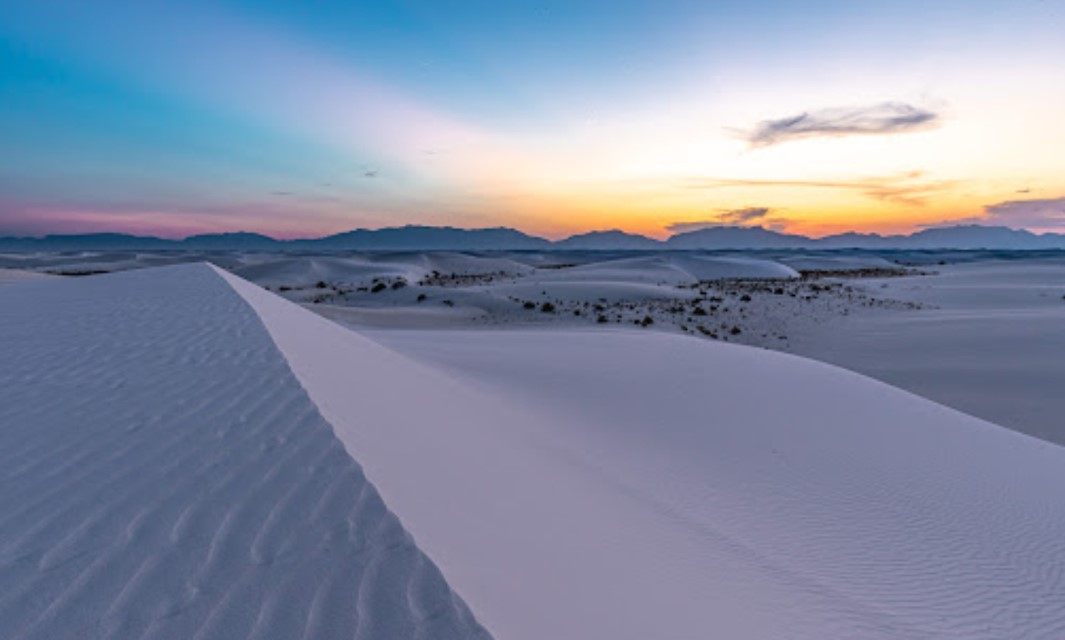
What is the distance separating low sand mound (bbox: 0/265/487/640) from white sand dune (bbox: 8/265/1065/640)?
0.01 meters

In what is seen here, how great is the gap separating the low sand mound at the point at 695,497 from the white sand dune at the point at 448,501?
0.10 ft

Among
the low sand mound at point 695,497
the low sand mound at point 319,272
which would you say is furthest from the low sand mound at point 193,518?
the low sand mound at point 319,272

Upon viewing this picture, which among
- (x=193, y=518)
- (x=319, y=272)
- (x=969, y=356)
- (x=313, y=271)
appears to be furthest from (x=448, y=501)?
(x=319, y=272)

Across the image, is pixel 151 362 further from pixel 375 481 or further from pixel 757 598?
pixel 757 598

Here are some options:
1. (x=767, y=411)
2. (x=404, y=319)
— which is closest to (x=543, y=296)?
(x=404, y=319)

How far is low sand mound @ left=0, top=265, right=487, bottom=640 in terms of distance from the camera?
2.35 metres

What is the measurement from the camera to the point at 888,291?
35.8m

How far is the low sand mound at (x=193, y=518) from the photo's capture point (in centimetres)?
235

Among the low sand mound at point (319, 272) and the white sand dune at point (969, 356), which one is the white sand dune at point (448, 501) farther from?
the low sand mound at point (319, 272)

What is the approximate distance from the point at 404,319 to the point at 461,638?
2139 cm

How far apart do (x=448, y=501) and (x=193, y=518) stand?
1.33 m

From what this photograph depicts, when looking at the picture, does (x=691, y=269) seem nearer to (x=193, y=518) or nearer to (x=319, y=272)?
(x=319, y=272)

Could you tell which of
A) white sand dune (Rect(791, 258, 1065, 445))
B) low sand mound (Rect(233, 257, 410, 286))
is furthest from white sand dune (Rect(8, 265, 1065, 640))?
low sand mound (Rect(233, 257, 410, 286))

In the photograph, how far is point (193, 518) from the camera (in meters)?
3.00
